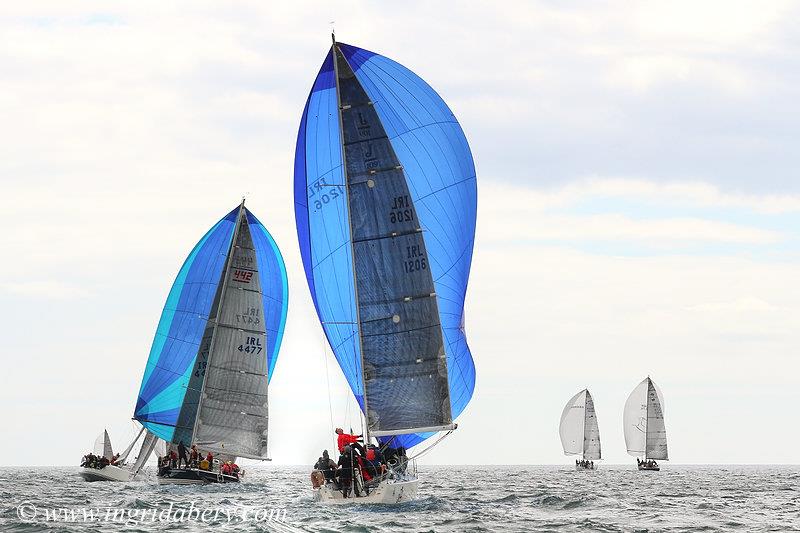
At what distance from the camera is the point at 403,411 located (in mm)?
31203

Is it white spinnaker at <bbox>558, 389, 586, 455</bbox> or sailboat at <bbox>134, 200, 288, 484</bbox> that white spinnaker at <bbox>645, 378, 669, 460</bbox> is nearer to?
white spinnaker at <bbox>558, 389, 586, 455</bbox>

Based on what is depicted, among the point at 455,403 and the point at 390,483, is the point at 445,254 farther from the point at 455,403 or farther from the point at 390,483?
the point at 390,483

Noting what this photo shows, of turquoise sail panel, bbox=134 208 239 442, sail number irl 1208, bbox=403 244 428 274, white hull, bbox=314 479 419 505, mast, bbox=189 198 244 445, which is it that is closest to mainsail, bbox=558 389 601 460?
turquoise sail panel, bbox=134 208 239 442

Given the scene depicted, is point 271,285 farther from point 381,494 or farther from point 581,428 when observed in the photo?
point 581,428

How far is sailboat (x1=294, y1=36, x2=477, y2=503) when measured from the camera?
102 feet

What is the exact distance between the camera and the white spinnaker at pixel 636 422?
100 metres

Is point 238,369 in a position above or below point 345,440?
above

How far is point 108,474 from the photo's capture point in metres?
56.8

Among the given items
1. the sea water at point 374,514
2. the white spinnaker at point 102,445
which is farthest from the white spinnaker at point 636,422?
the sea water at point 374,514

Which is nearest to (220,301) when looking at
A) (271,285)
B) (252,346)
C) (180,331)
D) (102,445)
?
(252,346)

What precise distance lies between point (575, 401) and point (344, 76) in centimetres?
7557

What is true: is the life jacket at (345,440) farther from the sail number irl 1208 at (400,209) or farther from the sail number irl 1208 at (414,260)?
the sail number irl 1208 at (400,209)

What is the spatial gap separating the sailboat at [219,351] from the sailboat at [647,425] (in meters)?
54.5

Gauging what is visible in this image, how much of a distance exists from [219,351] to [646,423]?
59.9 m
